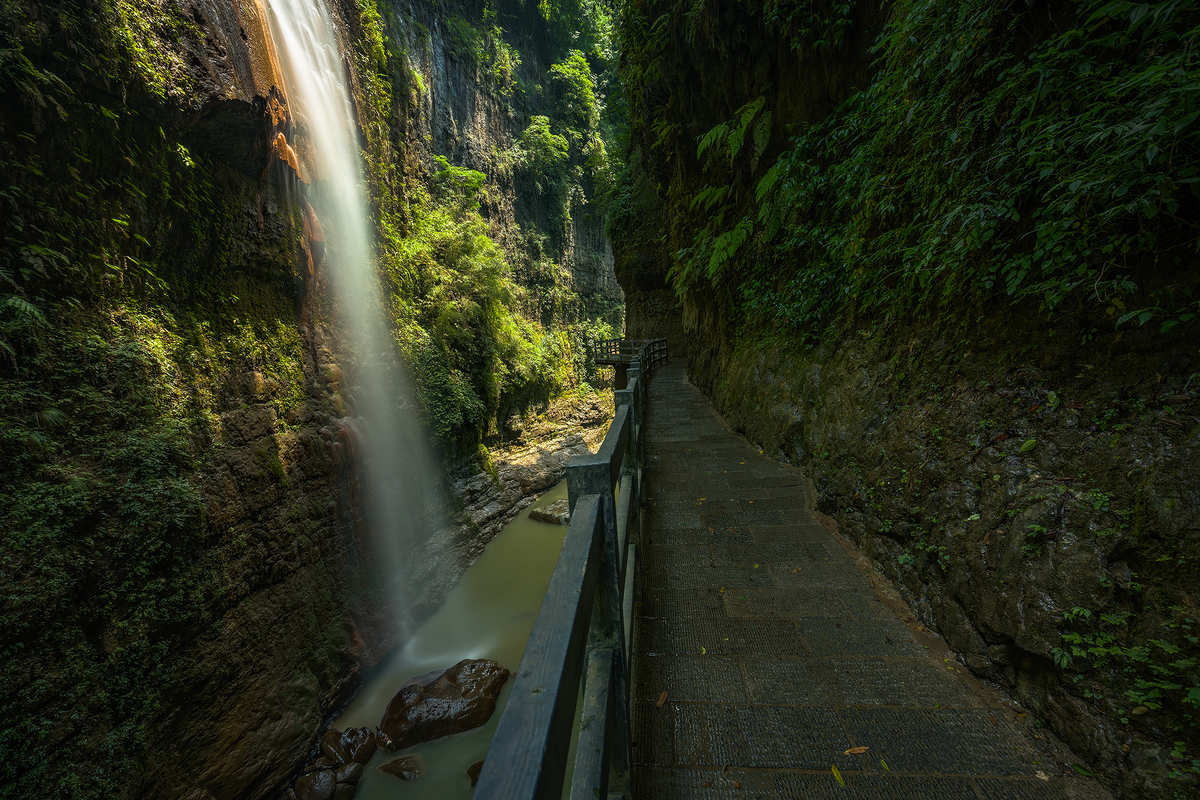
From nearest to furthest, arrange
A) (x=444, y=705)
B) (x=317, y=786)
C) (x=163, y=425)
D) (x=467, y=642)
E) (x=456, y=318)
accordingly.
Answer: (x=163, y=425) < (x=317, y=786) < (x=444, y=705) < (x=467, y=642) < (x=456, y=318)

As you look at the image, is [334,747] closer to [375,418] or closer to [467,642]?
[467,642]

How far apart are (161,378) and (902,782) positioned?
8.29 metres

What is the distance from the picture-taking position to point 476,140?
19391 mm

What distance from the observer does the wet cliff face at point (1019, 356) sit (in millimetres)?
1646

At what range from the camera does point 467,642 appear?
952cm

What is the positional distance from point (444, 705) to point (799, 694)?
279 inches

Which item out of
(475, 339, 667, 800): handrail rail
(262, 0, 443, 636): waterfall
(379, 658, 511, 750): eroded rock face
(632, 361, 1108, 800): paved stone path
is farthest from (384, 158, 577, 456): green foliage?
(475, 339, 667, 800): handrail rail

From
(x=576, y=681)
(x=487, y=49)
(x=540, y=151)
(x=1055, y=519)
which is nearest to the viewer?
(x=576, y=681)

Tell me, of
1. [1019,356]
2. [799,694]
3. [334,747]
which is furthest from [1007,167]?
[334,747]

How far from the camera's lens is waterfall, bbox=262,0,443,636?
896cm

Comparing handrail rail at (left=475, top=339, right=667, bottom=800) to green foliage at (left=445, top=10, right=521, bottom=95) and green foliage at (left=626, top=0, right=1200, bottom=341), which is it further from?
green foliage at (left=445, top=10, right=521, bottom=95)

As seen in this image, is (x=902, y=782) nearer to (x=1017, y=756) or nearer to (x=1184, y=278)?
(x=1017, y=756)

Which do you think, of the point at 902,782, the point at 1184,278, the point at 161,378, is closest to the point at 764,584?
the point at 902,782

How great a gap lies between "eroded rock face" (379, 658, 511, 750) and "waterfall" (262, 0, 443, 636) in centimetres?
254
